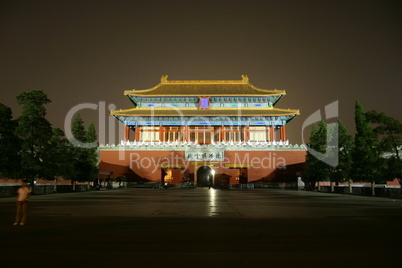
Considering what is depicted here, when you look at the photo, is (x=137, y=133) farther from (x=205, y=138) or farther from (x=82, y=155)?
(x=82, y=155)

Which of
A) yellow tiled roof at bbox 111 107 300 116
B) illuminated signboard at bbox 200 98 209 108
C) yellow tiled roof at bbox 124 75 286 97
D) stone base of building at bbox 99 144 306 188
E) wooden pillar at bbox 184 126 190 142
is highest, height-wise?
yellow tiled roof at bbox 124 75 286 97

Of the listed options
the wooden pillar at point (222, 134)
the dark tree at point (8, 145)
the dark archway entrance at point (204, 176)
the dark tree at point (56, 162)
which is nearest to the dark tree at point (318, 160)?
the dark archway entrance at point (204, 176)

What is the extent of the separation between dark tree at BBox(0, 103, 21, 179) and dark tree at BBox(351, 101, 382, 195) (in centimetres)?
2613

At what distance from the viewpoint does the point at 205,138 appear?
55.1 meters

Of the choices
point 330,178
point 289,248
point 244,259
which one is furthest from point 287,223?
point 330,178

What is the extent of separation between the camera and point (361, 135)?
1174 inches

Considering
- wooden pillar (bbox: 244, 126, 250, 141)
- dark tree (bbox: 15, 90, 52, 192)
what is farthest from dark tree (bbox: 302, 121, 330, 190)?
dark tree (bbox: 15, 90, 52, 192)

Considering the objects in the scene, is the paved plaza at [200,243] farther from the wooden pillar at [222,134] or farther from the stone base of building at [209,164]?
the wooden pillar at [222,134]

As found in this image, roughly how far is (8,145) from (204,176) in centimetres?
3178

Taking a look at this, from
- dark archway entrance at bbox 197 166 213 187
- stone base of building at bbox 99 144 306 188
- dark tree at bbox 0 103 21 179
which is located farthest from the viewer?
dark archway entrance at bbox 197 166 213 187

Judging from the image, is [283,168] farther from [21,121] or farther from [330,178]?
[21,121]

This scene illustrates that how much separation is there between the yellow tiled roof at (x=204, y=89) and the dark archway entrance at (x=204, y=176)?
1184 centimetres

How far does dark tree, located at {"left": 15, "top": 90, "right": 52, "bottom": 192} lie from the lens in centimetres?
2834

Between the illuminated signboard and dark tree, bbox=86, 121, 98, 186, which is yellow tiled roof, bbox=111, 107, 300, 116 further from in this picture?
dark tree, bbox=86, 121, 98, 186
